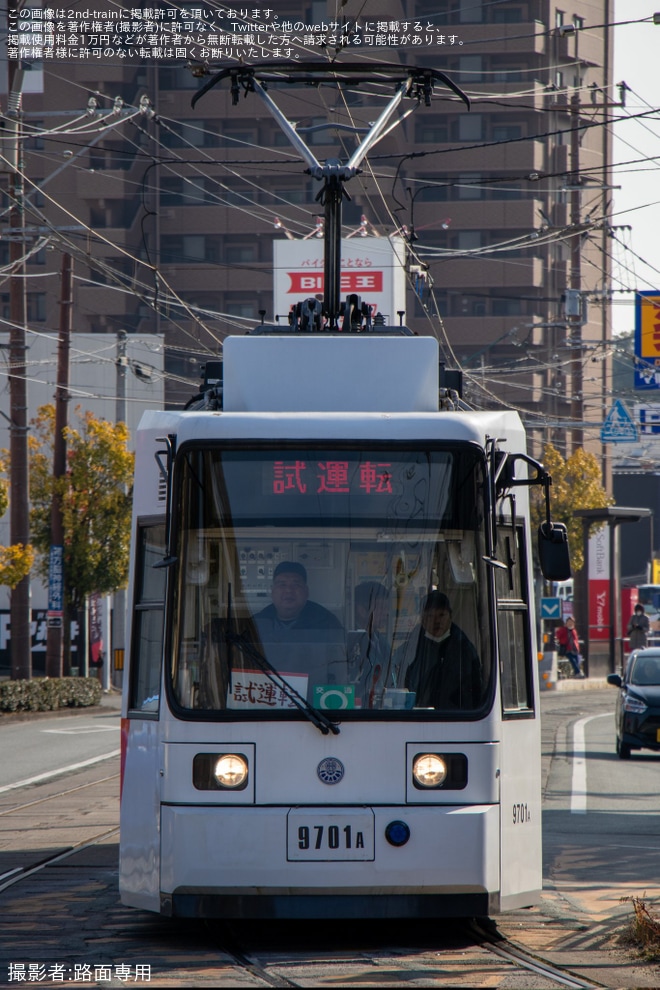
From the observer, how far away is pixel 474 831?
22.9 feet

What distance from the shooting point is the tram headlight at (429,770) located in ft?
23.1

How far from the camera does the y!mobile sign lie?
43625mm

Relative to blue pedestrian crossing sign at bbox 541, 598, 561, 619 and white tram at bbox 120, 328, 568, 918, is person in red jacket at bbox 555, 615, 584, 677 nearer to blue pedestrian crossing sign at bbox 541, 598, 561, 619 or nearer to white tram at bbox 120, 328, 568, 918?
blue pedestrian crossing sign at bbox 541, 598, 561, 619

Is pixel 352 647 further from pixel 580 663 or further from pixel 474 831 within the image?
pixel 580 663

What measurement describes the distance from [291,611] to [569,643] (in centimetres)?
3439

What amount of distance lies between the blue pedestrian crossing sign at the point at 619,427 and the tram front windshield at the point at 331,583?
100 feet

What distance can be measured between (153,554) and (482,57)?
64.7 metres

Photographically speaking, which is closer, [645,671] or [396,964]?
[396,964]

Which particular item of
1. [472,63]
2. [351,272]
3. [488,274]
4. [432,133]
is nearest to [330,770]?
[351,272]

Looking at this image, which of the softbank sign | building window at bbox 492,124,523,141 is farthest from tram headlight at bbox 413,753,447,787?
building window at bbox 492,124,523,141

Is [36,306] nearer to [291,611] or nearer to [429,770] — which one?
[291,611]

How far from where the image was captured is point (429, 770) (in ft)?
23.1

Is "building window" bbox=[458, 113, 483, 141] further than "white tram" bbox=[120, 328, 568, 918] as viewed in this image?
Yes

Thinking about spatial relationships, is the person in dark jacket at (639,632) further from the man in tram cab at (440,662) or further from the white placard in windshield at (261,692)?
the white placard in windshield at (261,692)
